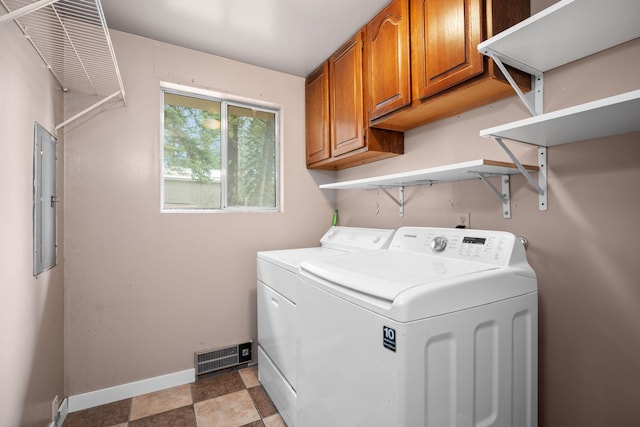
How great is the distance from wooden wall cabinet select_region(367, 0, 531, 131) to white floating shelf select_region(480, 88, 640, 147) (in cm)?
30

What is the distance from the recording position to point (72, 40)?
1.33m

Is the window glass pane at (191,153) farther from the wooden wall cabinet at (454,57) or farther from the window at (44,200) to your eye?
the wooden wall cabinet at (454,57)

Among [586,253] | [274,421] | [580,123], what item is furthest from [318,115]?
[274,421]

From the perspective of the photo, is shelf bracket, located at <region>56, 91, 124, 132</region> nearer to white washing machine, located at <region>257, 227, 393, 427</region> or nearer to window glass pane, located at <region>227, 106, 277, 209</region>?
window glass pane, located at <region>227, 106, 277, 209</region>

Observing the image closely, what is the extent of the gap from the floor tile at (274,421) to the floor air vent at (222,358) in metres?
0.62

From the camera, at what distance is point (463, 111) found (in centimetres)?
162

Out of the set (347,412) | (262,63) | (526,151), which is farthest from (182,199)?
(526,151)

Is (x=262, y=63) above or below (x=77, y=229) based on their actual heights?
above

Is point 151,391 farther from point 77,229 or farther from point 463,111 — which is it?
point 463,111

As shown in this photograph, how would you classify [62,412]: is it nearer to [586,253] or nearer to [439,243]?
[439,243]

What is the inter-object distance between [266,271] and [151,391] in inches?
44.1

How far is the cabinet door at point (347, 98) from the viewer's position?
6.37 ft

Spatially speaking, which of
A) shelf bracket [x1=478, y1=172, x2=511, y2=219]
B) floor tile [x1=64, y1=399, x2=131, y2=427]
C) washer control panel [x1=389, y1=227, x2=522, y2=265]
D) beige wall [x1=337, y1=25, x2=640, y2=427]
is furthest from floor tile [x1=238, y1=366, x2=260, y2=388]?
shelf bracket [x1=478, y1=172, x2=511, y2=219]

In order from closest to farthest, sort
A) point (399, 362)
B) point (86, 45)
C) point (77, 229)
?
point (399, 362) < point (86, 45) < point (77, 229)
